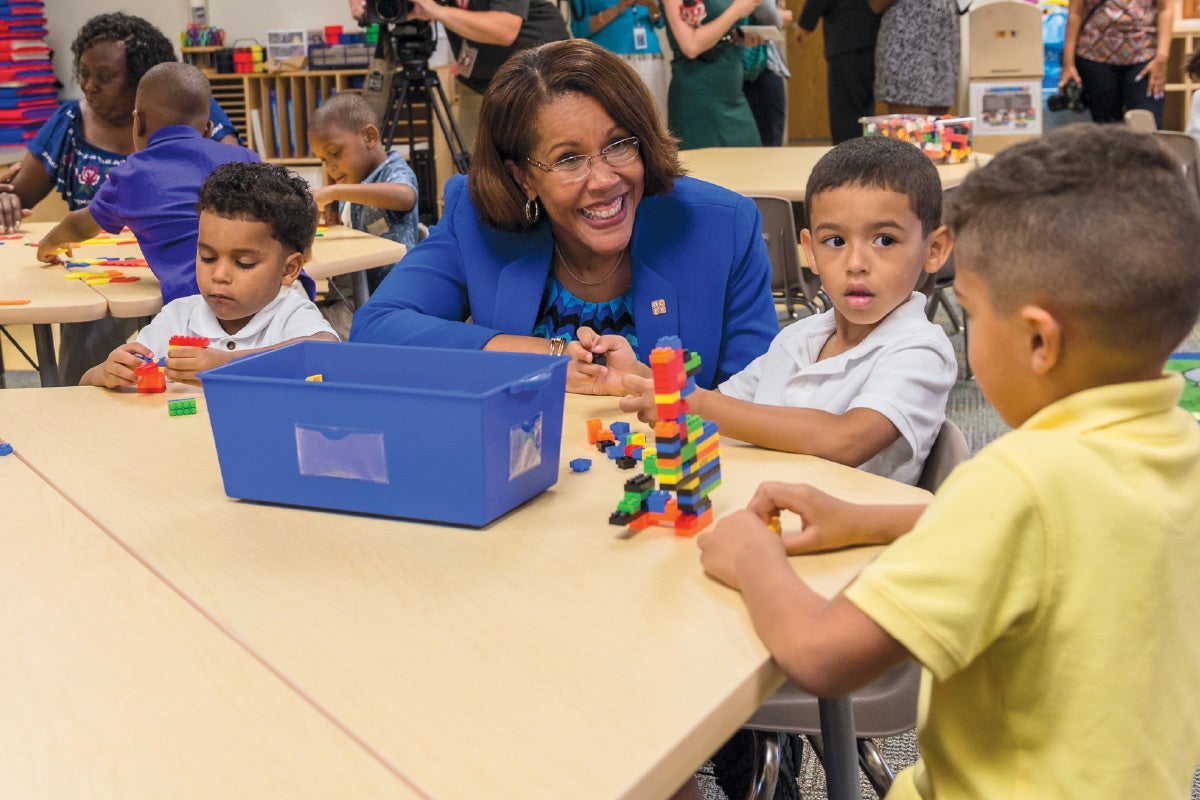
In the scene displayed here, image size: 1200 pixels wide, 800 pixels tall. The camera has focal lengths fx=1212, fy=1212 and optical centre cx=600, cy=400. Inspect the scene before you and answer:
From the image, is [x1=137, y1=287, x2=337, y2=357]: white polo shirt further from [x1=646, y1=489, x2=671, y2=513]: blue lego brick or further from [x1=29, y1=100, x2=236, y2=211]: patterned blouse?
[x1=29, y1=100, x2=236, y2=211]: patterned blouse

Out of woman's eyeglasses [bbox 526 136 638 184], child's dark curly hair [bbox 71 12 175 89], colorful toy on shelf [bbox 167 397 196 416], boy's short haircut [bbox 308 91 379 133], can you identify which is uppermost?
child's dark curly hair [bbox 71 12 175 89]

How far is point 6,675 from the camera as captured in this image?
903 mm

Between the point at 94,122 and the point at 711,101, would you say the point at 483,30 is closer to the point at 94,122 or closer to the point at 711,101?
the point at 711,101

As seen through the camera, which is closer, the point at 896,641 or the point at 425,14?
the point at 896,641

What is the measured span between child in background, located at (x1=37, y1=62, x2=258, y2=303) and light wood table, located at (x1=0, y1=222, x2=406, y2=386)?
67 mm

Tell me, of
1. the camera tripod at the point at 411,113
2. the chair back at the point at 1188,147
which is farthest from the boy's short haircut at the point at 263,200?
the chair back at the point at 1188,147

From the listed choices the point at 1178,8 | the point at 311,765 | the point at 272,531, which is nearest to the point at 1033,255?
the point at 311,765

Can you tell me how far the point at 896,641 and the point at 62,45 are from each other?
7715 mm

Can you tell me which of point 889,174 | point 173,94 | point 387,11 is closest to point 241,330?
point 173,94

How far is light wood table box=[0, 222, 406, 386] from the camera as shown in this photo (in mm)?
2344

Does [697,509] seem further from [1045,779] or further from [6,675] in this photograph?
[6,675]

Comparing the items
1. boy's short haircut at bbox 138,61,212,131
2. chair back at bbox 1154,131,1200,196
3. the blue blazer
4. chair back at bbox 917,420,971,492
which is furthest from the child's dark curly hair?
chair back at bbox 1154,131,1200,196

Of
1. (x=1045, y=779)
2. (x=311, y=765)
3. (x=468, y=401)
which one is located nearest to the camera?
(x=311, y=765)

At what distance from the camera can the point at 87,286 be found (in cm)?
256
